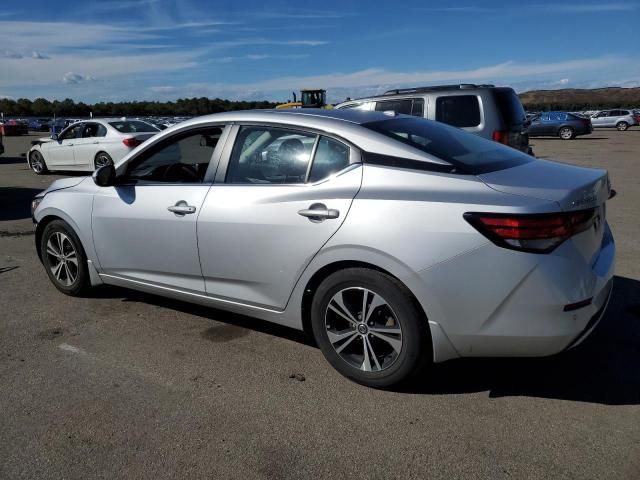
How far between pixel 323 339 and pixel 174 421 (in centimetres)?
99

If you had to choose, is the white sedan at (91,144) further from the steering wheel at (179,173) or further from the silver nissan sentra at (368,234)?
the silver nissan sentra at (368,234)

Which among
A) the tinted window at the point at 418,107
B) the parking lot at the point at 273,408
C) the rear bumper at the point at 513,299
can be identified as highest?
the tinted window at the point at 418,107

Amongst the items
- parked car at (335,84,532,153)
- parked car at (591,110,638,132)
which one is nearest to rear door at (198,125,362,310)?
parked car at (335,84,532,153)

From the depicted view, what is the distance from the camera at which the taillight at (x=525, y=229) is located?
276cm

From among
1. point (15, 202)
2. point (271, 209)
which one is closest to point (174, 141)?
point (271, 209)

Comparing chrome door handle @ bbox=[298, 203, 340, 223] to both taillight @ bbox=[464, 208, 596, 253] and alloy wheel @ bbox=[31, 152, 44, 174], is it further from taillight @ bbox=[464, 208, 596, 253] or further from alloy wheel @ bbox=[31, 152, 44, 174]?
alloy wheel @ bbox=[31, 152, 44, 174]

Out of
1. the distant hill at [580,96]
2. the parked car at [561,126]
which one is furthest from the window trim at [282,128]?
the distant hill at [580,96]

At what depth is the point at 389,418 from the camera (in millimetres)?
3006

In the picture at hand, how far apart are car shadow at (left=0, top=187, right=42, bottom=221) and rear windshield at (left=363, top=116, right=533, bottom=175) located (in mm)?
7292

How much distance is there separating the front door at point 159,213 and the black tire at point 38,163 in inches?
498

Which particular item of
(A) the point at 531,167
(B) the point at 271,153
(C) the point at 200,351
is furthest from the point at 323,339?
(A) the point at 531,167

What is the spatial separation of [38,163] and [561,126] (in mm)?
26349

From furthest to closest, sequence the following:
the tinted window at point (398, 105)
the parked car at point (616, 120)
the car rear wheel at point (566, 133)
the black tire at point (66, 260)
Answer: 1. the parked car at point (616, 120)
2. the car rear wheel at point (566, 133)
3. the tinted window at point (398, 105)
4. the black tire at point (66, 260)

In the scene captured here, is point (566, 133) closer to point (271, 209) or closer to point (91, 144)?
point (91, 144)
